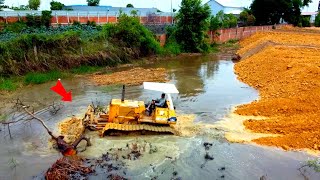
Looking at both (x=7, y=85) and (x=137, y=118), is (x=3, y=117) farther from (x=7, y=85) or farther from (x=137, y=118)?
(x=137, y=118)

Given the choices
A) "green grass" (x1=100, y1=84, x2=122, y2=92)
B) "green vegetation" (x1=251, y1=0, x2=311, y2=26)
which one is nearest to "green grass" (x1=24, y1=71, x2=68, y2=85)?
"green grass" (x1=100, y1=84, x2=122, y2=92)

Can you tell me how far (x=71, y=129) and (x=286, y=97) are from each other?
417 inches

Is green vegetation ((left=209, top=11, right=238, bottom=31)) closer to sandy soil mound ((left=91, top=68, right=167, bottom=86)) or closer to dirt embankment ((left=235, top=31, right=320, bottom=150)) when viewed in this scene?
dirt embankment ((left=235, top=31, right=320, bottom=150))

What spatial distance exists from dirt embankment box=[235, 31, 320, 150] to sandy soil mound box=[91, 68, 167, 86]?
5910 mm

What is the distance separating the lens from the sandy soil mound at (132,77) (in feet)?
71.9

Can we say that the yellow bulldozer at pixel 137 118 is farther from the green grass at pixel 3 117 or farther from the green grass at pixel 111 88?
the green grass at pixel 111 88

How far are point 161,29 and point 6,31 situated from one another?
16.1 metres

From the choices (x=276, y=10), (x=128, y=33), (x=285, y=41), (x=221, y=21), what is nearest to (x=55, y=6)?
(x=221, y=21)

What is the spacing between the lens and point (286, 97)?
56.3ft

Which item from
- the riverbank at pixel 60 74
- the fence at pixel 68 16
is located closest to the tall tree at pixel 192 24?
the riverbank at pixel 60 74

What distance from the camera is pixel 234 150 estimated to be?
1212 cm

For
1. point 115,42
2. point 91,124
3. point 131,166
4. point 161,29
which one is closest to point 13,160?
point 91,124

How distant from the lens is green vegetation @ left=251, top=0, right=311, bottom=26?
5697cm

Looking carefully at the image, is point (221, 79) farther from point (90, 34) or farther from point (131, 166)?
point (131, 166)
